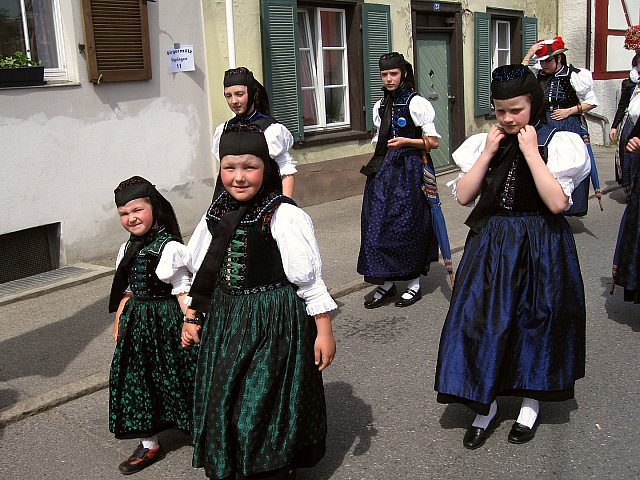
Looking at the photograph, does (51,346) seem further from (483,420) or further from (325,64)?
(325,64)

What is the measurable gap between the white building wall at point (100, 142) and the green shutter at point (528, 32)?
7793 mm

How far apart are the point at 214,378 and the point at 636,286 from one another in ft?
10.4

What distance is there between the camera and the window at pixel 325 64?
9055 millimetres

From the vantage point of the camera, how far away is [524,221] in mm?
3453

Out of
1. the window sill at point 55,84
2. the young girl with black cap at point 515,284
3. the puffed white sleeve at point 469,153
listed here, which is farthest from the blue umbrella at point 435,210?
the window sill at point 55,84

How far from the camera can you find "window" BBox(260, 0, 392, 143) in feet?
29.7

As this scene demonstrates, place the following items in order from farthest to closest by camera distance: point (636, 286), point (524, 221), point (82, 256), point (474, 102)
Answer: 1. point (474, 102)
2. point (82, 256)
3. point (636, 286)
4. point (524, 221)

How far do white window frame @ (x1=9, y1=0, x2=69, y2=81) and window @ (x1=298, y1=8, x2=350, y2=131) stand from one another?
3.40m

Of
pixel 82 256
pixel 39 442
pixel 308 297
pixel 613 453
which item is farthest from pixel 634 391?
pixel 82 256

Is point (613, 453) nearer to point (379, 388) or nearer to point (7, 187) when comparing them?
point (379, 388)

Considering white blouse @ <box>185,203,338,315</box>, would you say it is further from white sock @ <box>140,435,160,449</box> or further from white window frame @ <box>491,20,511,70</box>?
white window frame @ <box>491,20,511,70</box>

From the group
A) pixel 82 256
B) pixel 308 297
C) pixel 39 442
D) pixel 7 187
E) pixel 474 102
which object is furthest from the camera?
pixel 474 102

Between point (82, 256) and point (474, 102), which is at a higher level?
point (474, 102)

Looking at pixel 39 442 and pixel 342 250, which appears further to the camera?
pixel 342 250
